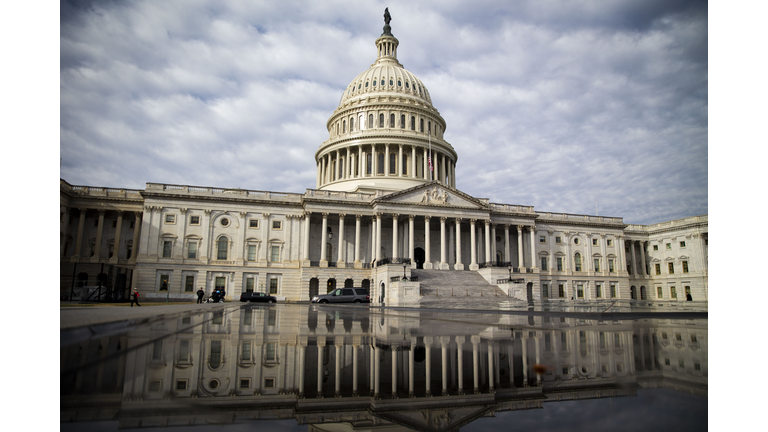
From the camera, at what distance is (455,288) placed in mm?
44406

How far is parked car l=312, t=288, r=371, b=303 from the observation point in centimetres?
3766

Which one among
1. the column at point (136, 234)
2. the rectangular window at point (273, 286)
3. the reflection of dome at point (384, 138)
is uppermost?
the reflection of dome at point (384, 138)

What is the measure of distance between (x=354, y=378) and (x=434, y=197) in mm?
50661

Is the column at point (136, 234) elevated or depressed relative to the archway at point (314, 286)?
elevated

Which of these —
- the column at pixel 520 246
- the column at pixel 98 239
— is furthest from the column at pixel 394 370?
the column at pixel 98 239

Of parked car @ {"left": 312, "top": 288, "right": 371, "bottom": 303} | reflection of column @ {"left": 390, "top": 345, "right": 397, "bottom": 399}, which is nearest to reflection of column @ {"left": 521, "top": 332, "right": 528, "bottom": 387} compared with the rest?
reflection of column @ {"left": 390, "top": 345, "right": 397, "bottom": 399}

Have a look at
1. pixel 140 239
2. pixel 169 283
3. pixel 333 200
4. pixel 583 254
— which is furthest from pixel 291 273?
pixel 583 254

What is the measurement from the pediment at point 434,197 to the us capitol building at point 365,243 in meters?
0.15

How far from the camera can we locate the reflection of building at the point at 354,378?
3053 millimetres

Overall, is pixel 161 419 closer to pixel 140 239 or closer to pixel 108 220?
pixel 140 239

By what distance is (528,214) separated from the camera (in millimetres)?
60094

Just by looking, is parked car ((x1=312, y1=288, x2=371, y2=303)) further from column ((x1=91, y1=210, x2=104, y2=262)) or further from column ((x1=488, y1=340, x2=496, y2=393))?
column ((x1=488, y1=340, x2=496, y2=393))

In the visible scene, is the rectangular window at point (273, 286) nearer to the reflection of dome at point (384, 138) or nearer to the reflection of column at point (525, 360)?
the reflection of dome at point (384, 138)

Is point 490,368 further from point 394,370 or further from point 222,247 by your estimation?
point 222,247
